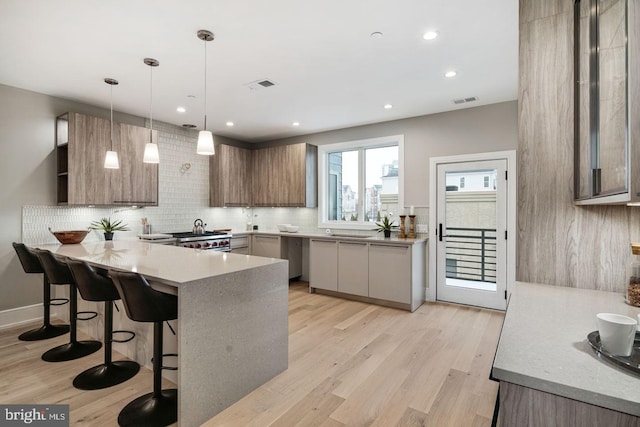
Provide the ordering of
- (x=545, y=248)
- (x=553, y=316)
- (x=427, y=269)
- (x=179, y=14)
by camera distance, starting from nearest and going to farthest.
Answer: (x=553, y=316) → (x=545, y=248) → (x=179, y=14) → (x=427, y=269)

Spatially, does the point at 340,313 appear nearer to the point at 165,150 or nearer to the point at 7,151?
the point at 165,150

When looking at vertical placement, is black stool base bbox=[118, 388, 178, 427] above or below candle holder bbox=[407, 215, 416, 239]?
below

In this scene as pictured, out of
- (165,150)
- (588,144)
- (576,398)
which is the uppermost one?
(165,150)

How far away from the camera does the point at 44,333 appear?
3299 mm

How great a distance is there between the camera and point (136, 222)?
4.68 metres

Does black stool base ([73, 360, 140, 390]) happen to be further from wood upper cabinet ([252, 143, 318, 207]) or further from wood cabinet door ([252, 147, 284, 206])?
wood cabinet door ([252, 147, 284, 206])

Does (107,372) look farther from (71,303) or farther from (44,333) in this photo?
(44,333)

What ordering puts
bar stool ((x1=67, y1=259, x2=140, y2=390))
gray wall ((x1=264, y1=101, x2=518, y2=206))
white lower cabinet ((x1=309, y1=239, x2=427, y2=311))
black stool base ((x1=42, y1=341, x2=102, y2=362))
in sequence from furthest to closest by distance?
white lower cabinet ((x1=309, y1=239, x2=427, y2=311))
gray wall ((x1=264, y1=101, x2=518, y2=206))
black stool base ((x1=42, y1=341, x2=102, y2=362))
bar stool ((x1=67, y1=259, x2=140, y2=390))

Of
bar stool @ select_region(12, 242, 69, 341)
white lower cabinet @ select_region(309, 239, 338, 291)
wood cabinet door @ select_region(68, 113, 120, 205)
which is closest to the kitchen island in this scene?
bar stool @ select_region(12, 242, 69, 341)

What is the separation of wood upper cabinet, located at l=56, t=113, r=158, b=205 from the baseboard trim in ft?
4.25

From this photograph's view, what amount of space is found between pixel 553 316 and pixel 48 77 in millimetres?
4679

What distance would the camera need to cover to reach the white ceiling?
7.22 feet

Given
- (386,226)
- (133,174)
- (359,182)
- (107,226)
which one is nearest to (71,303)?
(107,226)

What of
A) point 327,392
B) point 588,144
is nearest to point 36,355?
point 327,392
